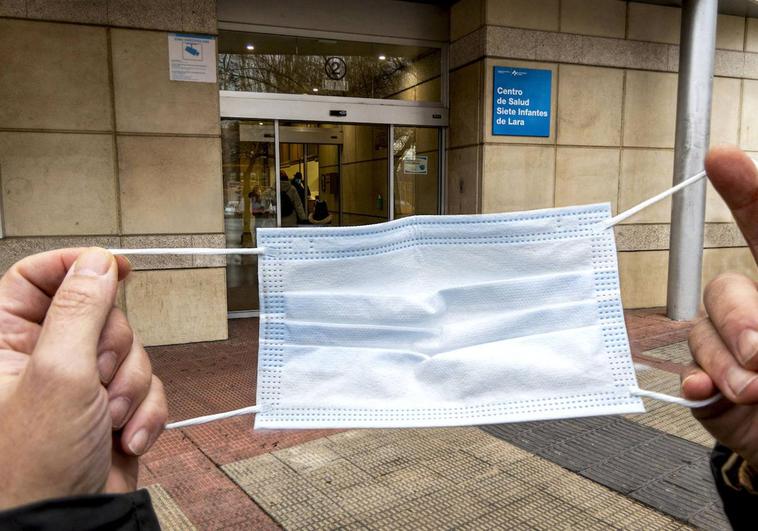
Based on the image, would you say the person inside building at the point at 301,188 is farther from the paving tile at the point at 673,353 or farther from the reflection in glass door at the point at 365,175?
the paving tile at the point at 673,353

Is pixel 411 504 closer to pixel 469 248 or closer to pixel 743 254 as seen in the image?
pixel 469 248

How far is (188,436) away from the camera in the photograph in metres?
4.67

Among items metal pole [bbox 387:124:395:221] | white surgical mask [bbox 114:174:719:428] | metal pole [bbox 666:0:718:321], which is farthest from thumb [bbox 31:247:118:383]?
metal pole [bbox 666:0:718:321]

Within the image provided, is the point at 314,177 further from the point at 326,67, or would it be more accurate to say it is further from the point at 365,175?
the point at 326,67

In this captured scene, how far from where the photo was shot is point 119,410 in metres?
1.39

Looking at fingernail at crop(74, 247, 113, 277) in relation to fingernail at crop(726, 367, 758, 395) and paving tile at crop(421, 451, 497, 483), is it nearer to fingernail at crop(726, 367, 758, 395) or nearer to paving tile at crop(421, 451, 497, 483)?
fingernail at crop(726, 367, 758, 395)

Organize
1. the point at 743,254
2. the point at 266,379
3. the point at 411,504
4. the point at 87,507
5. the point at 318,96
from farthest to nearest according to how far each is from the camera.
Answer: the point at 743,254
the point at 318,96
the point at 411,504
the point at 266,379
the point at 87,507

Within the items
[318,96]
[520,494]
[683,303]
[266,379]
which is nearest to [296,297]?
[266,379]

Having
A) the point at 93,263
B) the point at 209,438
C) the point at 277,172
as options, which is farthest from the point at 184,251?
the point at 277,172

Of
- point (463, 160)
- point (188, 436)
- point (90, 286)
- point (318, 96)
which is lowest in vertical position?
point (188, 436)

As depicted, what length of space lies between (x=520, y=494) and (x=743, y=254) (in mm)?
8391

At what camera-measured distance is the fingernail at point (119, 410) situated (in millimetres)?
1382

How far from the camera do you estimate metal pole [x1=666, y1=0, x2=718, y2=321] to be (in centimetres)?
789

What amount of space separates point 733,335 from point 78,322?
4.63 ft
